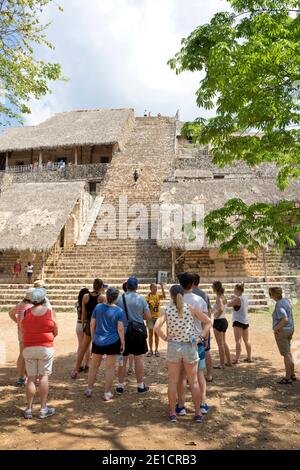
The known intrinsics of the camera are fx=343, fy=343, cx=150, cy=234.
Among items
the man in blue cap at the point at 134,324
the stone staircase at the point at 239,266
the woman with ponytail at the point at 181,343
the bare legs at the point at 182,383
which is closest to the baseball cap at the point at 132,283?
the man in blue cap at the point at 134,324

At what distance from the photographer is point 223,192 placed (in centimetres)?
1888

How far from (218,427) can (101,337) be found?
1.85 m

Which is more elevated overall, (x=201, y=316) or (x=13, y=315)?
(x=201, y=316)

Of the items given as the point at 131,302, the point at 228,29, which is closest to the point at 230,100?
the point at 228,29

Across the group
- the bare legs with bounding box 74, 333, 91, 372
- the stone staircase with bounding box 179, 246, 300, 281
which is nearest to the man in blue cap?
the bare legs with bounding box 74, 333, 91, 372

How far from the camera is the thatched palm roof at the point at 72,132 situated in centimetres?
2844

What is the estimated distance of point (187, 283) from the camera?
4.14 m

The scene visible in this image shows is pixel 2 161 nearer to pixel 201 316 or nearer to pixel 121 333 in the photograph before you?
pixel 121 333

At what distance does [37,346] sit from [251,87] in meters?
4.33

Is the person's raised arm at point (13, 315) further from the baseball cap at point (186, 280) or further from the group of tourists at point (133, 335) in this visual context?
the baseball cap at point (186, 280)

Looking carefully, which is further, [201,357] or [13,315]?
[13,315]

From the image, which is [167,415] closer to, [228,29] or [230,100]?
[230,100]

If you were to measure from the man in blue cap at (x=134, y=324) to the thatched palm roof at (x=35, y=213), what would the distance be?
1183 centimetres

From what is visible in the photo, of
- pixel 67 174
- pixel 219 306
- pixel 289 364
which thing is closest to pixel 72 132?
pixel 67 174
